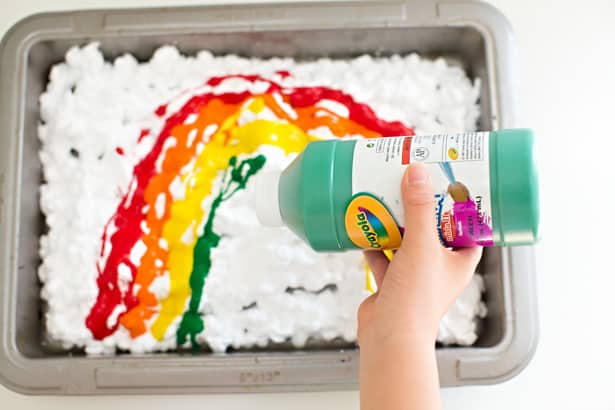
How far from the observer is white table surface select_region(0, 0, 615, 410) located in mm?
888

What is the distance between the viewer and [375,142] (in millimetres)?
625

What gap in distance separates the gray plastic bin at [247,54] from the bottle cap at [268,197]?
0.26 meters

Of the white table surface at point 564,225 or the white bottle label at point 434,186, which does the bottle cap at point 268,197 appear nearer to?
the white bottle label at point 434,186

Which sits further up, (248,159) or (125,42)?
(125,42)

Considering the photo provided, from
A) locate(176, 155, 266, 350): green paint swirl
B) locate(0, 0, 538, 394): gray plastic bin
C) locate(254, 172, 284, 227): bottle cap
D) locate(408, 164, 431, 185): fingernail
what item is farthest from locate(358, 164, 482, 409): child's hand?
locate(176, 155, 266, 350): green paint swirl

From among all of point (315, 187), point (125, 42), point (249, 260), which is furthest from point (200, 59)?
point (315, 187)

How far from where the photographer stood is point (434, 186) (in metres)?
0.58

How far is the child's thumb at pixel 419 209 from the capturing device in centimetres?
55

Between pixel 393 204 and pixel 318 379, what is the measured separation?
350mm

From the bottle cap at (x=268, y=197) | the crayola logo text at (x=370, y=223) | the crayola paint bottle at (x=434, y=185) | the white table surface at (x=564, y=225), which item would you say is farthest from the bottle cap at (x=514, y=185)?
the white table surface at (x=564, y=225)

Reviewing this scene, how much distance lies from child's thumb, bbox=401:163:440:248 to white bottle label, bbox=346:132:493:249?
2cm

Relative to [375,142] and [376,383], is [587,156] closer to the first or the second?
[375,142]

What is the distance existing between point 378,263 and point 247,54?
1.57ft

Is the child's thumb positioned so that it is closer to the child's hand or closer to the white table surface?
the child's hand
